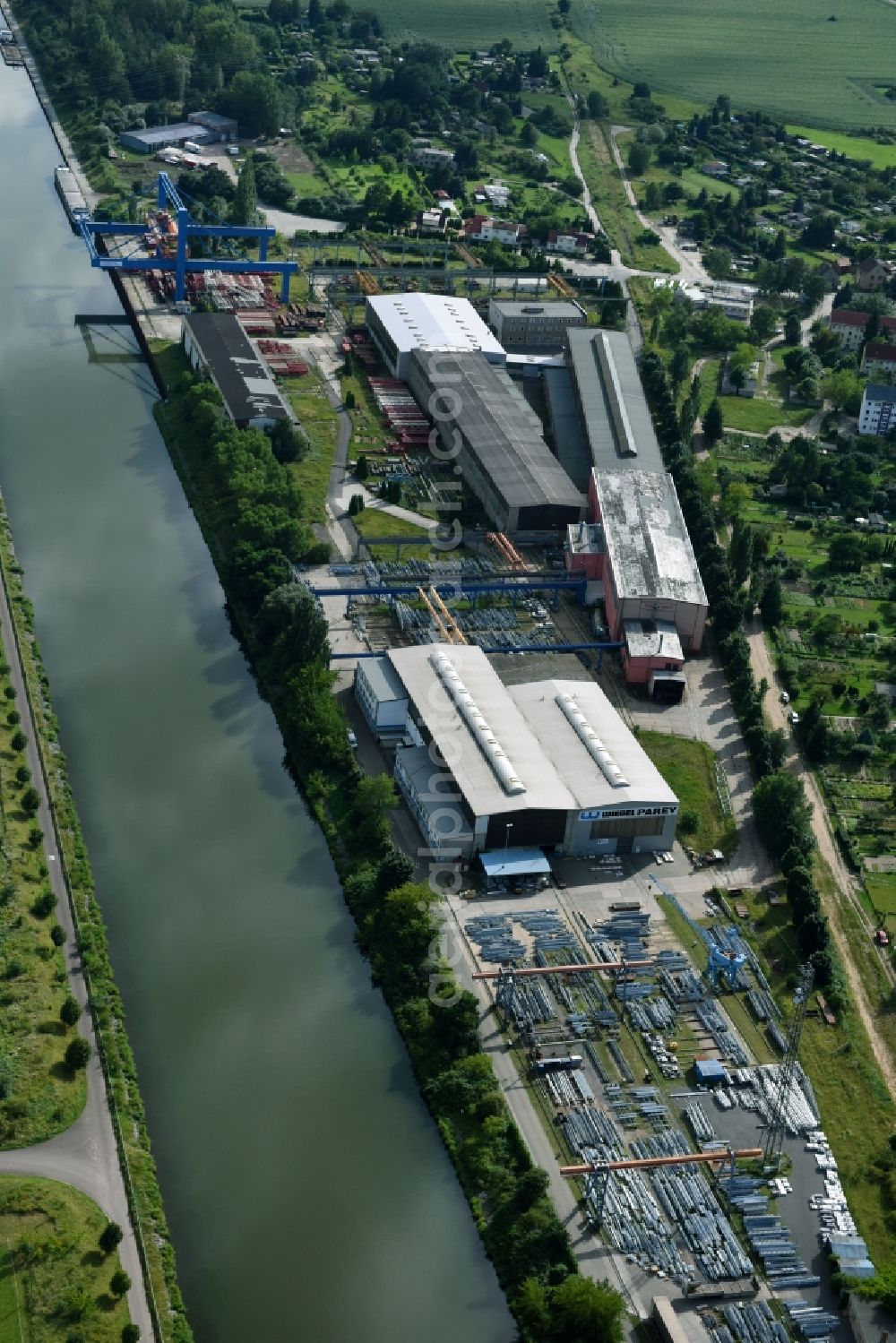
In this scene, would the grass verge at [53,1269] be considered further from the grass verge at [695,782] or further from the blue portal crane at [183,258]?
the blue portal crane at [183,258]

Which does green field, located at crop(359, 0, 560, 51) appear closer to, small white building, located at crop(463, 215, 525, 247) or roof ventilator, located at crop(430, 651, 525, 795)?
small white building, located at crop(463, 215, 525, 247)

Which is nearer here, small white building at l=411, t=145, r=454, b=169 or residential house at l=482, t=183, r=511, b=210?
residential house at l=482, t=183, r=511, b=210

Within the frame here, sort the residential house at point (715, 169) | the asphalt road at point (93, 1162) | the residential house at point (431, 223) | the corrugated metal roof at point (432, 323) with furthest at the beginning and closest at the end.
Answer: the residential house at point (715, 169) → the residential house at point (431, 223) → the corrugated metal roof at point (432, 323) → the asphalt road at point (93, 1162)

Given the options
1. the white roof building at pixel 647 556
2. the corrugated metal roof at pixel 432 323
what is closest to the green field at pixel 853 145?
the corrugated metal roof at pixel 432 323

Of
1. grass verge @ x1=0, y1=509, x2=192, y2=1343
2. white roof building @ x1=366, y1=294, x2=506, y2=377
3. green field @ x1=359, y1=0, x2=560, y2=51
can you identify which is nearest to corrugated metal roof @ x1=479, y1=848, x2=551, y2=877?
grass verge @ x1=0, y1=509, x2=192, y2=1343

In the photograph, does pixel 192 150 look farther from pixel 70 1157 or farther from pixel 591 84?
pixel 70 1157

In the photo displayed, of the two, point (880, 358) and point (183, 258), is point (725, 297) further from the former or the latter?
point (183, 258)
